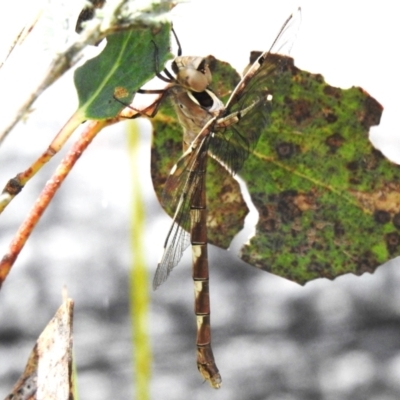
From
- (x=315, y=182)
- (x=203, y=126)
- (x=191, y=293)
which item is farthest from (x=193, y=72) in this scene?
(x=191, y=293)

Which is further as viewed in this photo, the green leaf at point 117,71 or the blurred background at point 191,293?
the blurred background at point 191,293

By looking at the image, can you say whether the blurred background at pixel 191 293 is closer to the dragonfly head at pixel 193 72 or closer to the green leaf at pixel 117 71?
the dragonfly head at pixel 193 72

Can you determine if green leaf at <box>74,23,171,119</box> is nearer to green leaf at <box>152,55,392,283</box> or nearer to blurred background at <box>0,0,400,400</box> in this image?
green leaf at <box>152,55,392,283</box>

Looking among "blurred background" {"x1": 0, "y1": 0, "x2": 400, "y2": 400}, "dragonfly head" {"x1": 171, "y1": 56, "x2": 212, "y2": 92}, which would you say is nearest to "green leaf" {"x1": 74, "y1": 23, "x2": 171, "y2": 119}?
"dragonfly head" {"x1": 171, "y1": 56, "x2": 212, "y2": 92}

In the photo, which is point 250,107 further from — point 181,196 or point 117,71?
point 117,71

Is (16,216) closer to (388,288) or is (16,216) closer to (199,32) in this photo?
(199,32)

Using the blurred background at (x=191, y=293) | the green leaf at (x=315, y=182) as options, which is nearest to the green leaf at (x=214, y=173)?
the green leaf at (x=315, y=182)
